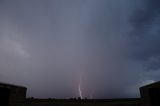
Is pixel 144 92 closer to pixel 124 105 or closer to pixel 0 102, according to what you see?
pixel 124 105

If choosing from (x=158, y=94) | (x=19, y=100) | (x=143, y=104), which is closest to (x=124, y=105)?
(x=143, y=104)

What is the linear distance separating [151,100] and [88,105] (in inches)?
661

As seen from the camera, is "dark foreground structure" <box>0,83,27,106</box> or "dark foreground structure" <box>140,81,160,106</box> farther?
"dark foreground structure" <box>140,81,160,106</box>

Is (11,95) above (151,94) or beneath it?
above

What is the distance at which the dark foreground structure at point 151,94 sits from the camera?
1636cm

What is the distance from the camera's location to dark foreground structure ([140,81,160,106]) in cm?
1636

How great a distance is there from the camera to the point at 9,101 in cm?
1517

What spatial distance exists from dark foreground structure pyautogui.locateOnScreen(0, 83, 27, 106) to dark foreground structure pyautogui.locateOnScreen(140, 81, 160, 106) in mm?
13106

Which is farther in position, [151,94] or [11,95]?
[151,94]

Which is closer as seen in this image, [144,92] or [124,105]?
[144,92]

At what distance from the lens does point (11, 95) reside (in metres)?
15.5

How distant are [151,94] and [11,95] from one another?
1433cm

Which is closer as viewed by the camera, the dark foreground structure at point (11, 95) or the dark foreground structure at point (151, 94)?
the dark foreground structure at point (11, 95)

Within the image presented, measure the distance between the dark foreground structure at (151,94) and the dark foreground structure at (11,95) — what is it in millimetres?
13106
